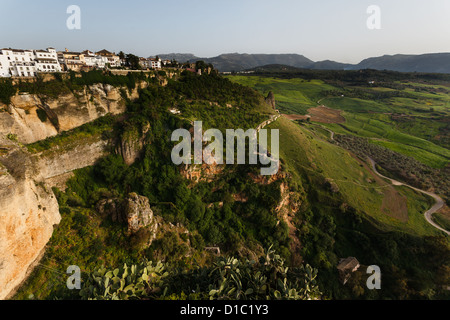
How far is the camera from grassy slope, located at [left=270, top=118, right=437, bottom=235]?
49.0 m

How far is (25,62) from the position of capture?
162 ft

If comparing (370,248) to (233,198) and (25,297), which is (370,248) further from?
(25,297)

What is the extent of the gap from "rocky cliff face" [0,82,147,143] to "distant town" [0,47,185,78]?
9225mm

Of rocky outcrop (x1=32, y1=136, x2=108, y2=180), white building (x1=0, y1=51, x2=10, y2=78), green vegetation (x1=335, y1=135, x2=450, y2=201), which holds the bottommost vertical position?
green vegetation (x1=335, y1=135, x2=450, y2=201)

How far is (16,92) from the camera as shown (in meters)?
35.0

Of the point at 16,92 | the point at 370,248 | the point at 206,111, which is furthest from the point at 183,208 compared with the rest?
the point at 370,248

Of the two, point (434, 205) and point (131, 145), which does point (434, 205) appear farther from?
point (131, 145)

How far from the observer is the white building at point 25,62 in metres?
46.8

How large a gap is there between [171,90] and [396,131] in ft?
389

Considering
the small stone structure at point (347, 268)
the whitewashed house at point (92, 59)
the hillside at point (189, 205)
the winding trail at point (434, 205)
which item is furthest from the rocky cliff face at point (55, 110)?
the winding trail at point (434, 205)

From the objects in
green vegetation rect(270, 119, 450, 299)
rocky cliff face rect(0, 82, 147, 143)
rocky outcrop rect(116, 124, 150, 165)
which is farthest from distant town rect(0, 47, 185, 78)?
green vegetation rect(270, 119, 450, 299)

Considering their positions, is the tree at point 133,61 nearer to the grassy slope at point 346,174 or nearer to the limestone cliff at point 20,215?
the limestone cliff at point 20,215

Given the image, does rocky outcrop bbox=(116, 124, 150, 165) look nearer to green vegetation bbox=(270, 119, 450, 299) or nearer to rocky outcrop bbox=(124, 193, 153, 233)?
rocky outcrop bbox=(124, 193, 153, 233)
